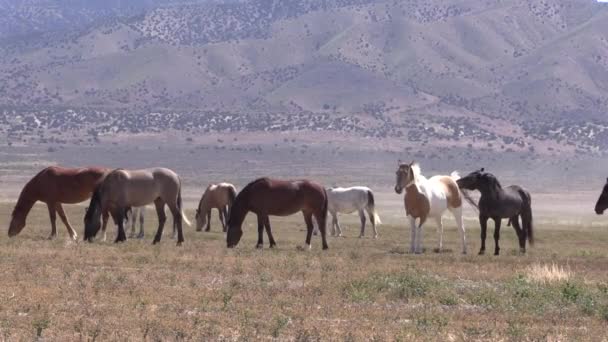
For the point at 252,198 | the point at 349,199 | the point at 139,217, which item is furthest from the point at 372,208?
the point at 252,198

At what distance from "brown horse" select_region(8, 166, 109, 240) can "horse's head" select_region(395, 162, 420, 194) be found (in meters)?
6.73

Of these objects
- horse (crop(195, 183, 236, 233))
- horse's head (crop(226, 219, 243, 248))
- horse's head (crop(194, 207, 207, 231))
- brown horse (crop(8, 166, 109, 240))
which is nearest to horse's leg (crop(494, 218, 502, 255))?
horse's head (crop(226, 219, 243, 248))

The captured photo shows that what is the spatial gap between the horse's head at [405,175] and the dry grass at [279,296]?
9.40 ft

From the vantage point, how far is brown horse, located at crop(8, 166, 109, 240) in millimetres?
27734

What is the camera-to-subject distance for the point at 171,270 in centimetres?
1959

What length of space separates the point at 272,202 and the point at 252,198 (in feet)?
1.49

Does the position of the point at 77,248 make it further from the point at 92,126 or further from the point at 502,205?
the point at 92,126

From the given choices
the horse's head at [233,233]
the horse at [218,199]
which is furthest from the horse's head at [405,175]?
the horse at [218,199]

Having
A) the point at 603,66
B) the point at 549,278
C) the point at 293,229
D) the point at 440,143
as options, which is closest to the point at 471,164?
the point at 440,143

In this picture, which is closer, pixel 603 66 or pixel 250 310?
pixel 250 310

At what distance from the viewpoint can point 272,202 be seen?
26906 millimetres

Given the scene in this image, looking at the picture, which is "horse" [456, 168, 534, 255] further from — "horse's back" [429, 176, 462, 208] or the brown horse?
the brown horse

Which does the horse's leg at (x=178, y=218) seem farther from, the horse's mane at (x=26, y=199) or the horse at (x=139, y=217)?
the horse at (x=139, y=217)

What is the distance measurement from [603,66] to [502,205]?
168329 mm
